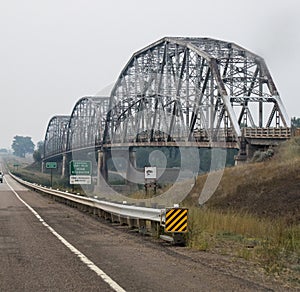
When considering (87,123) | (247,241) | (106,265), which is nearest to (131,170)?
(87,123)

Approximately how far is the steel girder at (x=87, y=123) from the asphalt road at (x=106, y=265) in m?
90.5

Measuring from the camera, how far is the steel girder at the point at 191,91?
67.8m

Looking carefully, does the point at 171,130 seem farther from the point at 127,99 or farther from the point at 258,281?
the point at 258,281

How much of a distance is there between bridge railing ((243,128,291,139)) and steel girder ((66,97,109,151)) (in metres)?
49.7

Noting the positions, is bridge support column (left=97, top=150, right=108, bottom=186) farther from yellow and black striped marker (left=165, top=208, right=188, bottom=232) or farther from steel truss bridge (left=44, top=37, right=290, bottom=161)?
yellow and black striped marker (left=165, top=208, right=188, bottom=232)

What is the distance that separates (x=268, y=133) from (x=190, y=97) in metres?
21.9

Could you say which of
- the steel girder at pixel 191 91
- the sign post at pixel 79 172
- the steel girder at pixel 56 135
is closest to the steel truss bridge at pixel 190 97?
the steel girder at pixel 191 91

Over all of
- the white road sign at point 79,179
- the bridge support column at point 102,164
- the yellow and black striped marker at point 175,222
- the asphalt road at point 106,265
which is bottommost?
the asphalt road at point 106,265

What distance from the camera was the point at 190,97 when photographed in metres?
77.9

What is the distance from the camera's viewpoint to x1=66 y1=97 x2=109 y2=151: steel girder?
11398cm

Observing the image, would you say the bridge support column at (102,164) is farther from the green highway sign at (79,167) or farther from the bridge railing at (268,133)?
the green highway sign at (79,167)

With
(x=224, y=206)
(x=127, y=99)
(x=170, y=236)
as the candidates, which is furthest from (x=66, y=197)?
(x=127, y=99)

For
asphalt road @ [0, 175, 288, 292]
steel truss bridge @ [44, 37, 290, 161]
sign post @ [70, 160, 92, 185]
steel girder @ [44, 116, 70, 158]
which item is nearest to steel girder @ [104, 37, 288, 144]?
steel truss bridge @ [44, 37, 290, 161]

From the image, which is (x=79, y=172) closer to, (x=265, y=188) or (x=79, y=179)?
(x=79, y=179)
